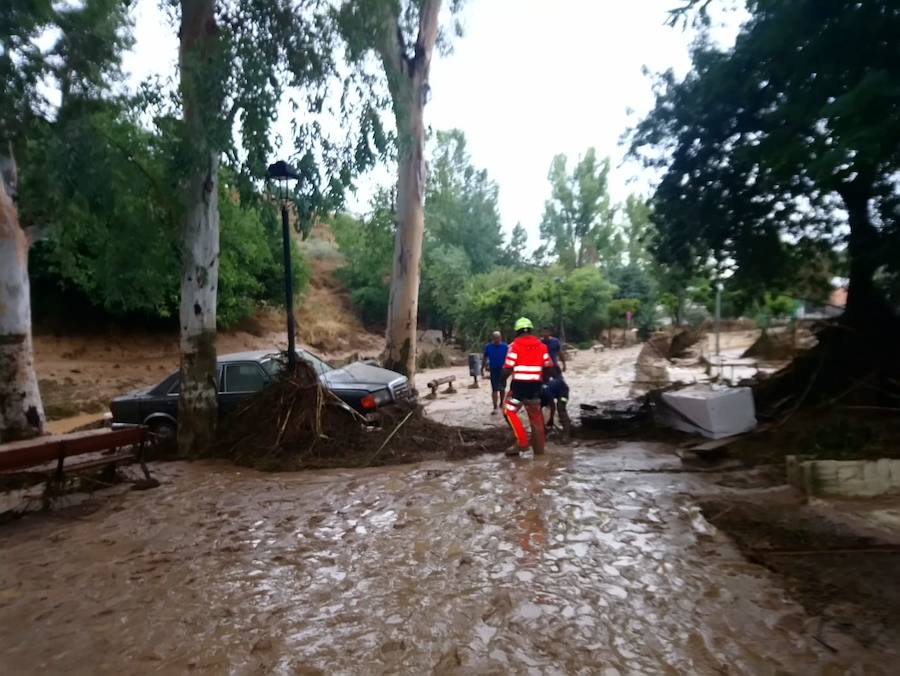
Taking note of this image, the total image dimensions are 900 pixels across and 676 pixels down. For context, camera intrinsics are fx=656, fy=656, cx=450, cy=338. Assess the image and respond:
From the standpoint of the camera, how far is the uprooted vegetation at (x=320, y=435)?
9430 mm

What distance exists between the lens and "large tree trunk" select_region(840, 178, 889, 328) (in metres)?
8.34

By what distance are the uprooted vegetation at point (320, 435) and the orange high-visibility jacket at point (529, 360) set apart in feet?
5.13

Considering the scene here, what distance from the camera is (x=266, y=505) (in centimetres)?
732

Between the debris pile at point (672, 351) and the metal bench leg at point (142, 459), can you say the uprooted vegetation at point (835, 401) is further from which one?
the debris pile at point (672, 351)

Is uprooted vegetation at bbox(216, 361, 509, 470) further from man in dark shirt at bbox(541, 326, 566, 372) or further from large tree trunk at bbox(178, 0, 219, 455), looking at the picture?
man in dark shirt at bbox(541, 326, 566, 372)

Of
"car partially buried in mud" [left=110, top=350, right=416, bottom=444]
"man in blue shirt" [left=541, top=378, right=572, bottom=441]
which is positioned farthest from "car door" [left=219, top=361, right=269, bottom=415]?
"man in blue shirt" [left=541, top=378, right=572, bottom=441]

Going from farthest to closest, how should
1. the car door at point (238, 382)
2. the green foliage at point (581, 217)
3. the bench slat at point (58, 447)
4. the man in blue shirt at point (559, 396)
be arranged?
Result: the green foliage at point (581, 217) < the car door at point (238, 382) < the man in blue shirt at point (559, 396) < the bench slat at point (58, 447)

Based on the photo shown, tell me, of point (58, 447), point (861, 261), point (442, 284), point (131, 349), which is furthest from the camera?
point (442, 284)

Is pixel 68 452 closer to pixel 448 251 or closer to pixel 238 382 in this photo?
pixel 238 382

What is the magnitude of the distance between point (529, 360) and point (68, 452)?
5526mm

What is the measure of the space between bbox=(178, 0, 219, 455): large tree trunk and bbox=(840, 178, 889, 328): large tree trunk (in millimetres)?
8769

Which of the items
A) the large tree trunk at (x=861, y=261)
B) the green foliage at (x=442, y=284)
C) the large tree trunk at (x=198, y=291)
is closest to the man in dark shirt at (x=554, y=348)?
the large tree trunk at (x=861, y=261)

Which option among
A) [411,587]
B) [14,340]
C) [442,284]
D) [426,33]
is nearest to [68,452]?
[411,587]

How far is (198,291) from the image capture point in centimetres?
997
